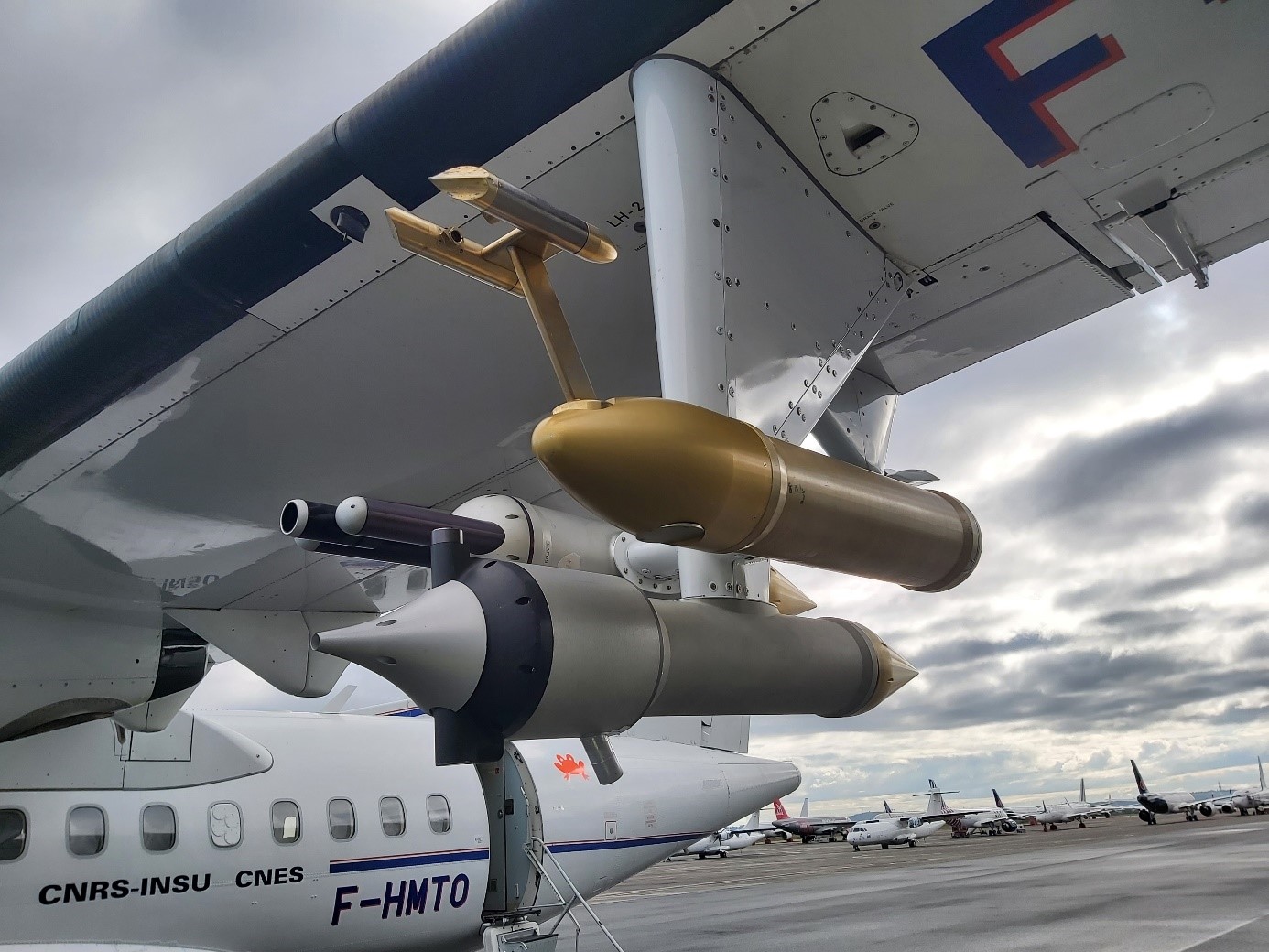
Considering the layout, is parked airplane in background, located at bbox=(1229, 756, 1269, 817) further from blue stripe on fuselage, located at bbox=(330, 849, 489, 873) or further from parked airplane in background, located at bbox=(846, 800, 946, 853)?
blue stripe on fuselage, located at bbox=(330, 849, 489, 873)

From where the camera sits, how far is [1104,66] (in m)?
3.61

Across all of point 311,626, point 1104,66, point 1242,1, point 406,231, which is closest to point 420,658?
point 406,231

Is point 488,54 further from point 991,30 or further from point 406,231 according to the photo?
point 991,30

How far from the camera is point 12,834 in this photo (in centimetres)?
705

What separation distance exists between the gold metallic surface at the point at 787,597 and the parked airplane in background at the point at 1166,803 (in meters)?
55.5

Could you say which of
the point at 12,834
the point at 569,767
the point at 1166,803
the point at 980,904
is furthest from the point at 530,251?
the point at 1166,803

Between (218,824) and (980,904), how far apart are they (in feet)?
46.2

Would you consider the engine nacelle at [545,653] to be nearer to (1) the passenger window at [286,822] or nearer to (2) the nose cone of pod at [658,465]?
(2) the nose cone of pod at [658,465]

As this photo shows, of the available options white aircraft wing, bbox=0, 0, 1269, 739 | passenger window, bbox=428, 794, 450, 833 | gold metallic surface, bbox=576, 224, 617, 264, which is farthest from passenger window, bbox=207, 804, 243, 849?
gold metallic surface, bbox=576, 224, 617, 264

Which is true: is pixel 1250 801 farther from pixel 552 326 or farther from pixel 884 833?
pixel 552 326

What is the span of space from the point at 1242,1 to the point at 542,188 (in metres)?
2.69

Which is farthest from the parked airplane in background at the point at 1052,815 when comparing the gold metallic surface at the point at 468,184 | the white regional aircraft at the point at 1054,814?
the gold metallic surface at the point at 468,184

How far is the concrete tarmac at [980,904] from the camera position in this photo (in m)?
12.5

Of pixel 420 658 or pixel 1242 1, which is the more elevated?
pixel 1242 1
